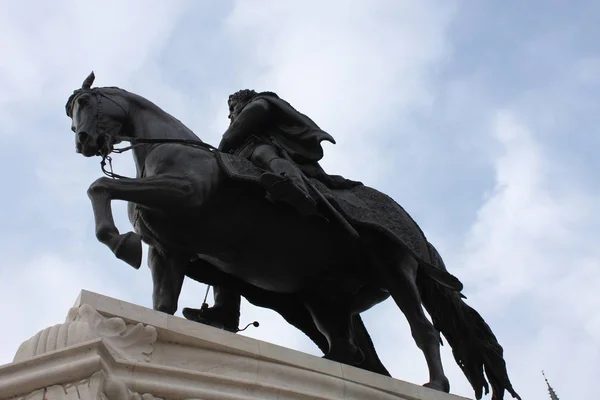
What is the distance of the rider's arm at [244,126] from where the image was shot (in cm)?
880

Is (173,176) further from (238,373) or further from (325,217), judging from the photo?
(238,373)

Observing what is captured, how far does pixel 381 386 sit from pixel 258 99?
320 centimetres

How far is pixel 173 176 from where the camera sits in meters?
7.58

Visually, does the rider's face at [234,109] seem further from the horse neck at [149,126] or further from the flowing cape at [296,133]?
the horse neck at [149,126]

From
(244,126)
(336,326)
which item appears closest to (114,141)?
(244,126)

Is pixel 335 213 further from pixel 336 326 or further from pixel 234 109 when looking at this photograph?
pixel 234 109

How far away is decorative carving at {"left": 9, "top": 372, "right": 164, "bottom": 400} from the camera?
5.37 m

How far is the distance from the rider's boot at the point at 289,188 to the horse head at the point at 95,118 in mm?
1314

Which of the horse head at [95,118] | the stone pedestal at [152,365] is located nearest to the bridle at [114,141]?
the horse head at [95,118]

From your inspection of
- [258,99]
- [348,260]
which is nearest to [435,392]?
[348,260]

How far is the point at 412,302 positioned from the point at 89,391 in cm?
357

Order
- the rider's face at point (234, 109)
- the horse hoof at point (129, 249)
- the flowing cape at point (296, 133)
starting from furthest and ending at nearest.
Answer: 1. the rider's face at point (234, 109)
2. the flowing cape at point (296, 133)
3. the horse hoof at point (129, 249)

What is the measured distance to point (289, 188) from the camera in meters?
7.83

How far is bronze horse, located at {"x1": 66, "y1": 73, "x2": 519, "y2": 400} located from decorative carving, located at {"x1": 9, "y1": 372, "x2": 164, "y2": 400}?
183 cm
